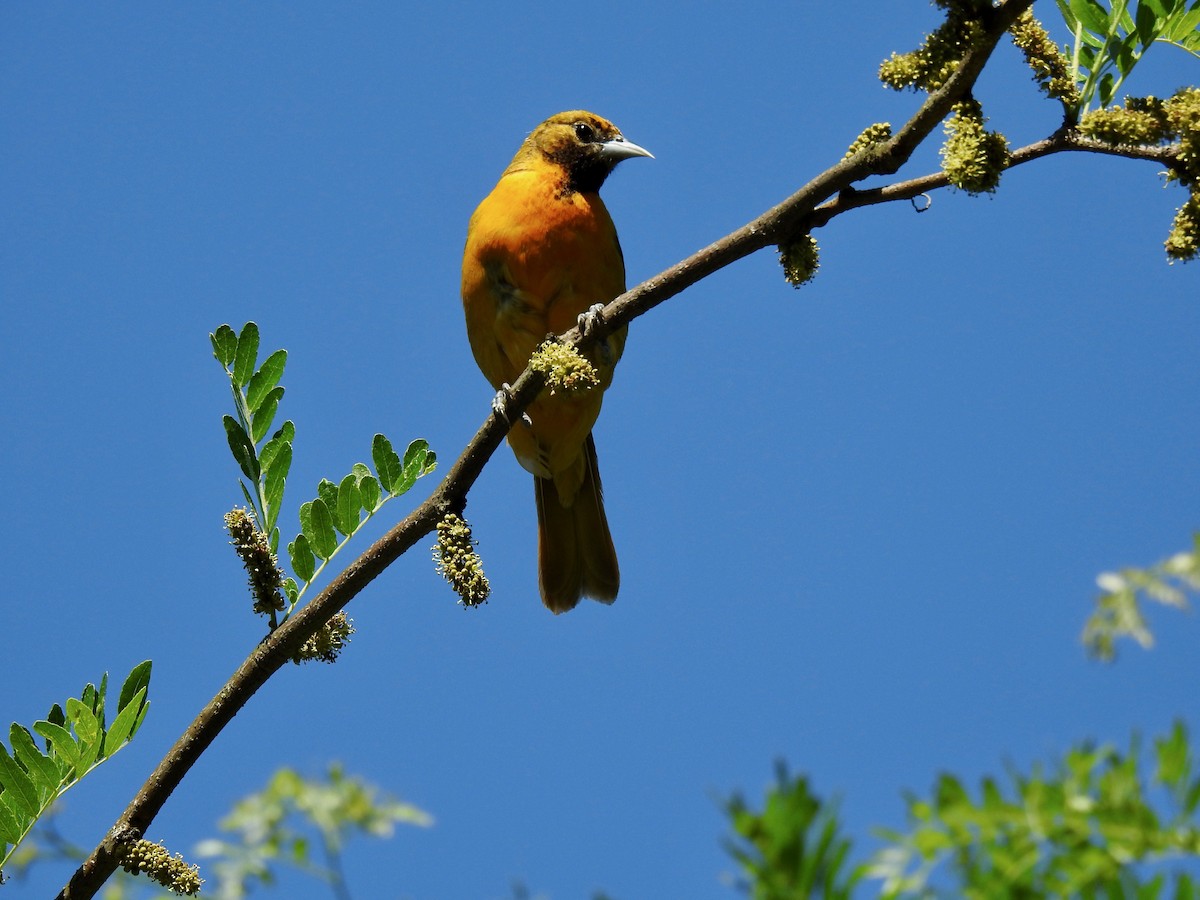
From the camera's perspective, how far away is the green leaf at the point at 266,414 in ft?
11.2

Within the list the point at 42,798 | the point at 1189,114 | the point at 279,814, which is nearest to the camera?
the point at 1189,114

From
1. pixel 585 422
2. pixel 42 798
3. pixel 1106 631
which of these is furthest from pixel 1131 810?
pixel 585 422

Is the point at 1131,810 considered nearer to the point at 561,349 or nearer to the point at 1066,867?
the point at 1066,867

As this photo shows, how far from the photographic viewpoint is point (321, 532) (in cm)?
337

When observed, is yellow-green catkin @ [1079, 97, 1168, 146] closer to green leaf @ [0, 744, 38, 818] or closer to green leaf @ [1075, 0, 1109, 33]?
green leaf @ [1075, 0, 1109, 33]

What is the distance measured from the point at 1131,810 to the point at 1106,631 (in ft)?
0.68

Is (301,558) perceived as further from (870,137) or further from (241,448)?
(870,137)

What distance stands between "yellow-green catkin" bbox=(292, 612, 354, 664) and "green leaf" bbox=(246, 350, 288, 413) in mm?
623

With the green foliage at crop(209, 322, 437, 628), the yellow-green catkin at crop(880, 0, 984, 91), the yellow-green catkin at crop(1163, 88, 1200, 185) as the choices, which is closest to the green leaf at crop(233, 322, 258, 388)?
the green foliage at crop(209, 322, 437, 628)

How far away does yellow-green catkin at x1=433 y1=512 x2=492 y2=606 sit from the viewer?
9.95 feet

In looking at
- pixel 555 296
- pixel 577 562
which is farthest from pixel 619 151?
pixel 577 562

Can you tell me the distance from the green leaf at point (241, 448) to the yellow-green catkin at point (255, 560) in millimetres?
227

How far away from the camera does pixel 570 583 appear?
255 inches

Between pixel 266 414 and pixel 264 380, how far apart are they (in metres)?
0.10
